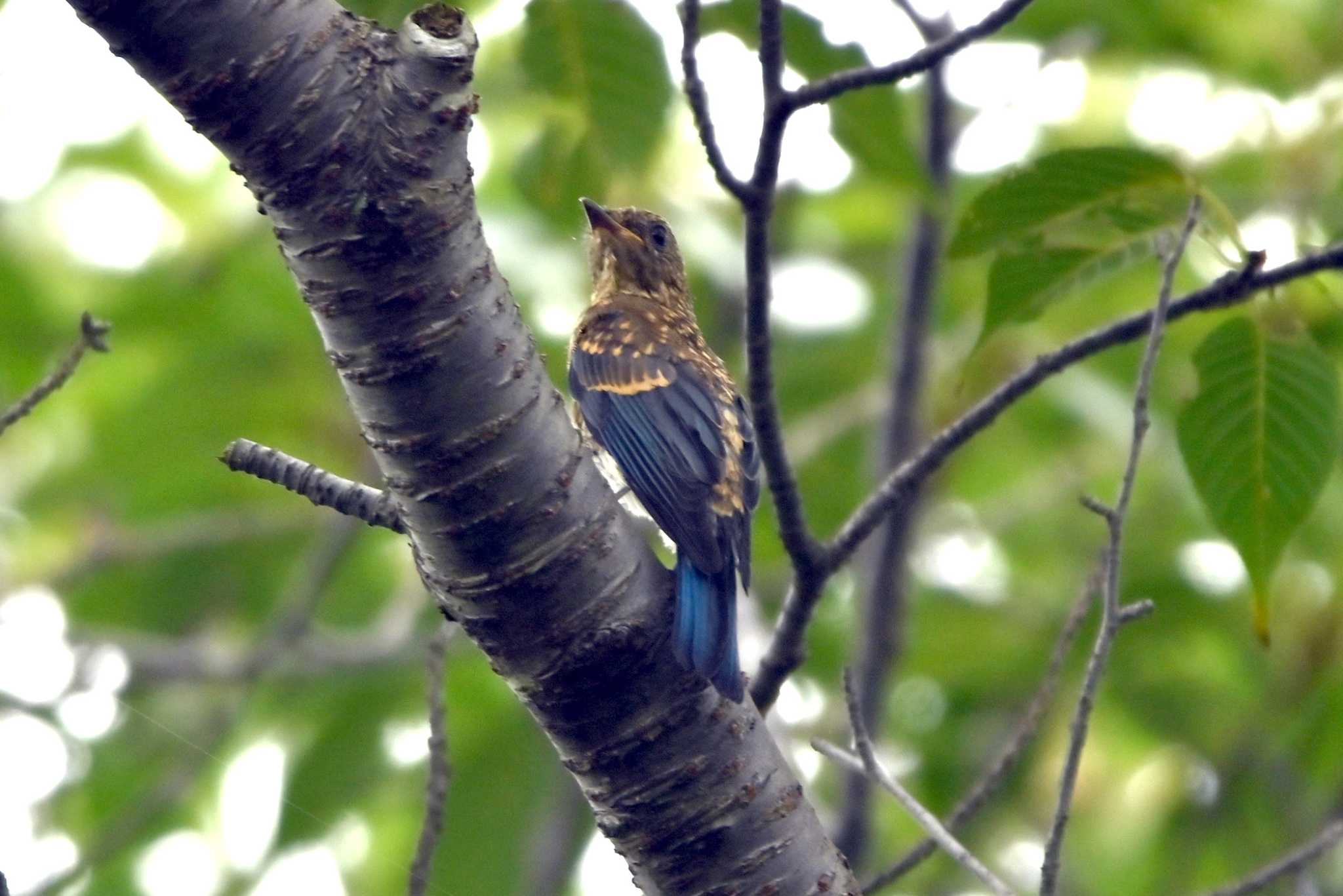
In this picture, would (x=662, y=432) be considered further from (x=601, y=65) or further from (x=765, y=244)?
(x=765, y=244)

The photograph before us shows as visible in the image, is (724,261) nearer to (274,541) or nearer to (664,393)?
(664,393)

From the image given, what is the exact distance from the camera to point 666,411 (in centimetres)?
409

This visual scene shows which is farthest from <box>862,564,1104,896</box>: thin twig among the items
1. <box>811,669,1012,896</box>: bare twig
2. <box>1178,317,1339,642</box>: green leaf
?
<box>1178,317,1339,642</box>: green leaf

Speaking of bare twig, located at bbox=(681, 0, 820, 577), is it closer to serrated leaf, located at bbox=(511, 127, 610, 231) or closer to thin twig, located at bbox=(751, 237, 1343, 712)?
thin twig, located at bbox=(751, 237, 1343, 712)

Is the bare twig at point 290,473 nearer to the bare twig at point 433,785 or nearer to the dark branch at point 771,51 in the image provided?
the bare twig at point 433,785

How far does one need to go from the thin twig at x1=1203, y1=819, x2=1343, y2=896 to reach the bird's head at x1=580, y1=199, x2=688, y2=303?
3.02m

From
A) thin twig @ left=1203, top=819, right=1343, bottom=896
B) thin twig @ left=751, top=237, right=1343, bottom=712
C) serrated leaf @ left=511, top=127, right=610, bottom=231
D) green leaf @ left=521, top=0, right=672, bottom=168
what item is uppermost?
serrated leaf @ left=511, top=127, right=610, bottom=231

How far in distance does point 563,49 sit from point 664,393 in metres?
1.38

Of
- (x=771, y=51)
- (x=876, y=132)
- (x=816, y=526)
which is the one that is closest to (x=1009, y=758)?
(x=876, y=132)

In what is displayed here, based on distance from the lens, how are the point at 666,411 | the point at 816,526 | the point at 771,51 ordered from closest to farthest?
the point at 771,51 < the point at 666,411 < the point at 816,526

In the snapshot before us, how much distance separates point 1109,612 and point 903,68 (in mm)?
864

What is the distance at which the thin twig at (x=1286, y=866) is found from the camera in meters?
2.54

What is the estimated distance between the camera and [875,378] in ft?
18.9

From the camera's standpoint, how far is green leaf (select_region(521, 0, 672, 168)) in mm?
2889
